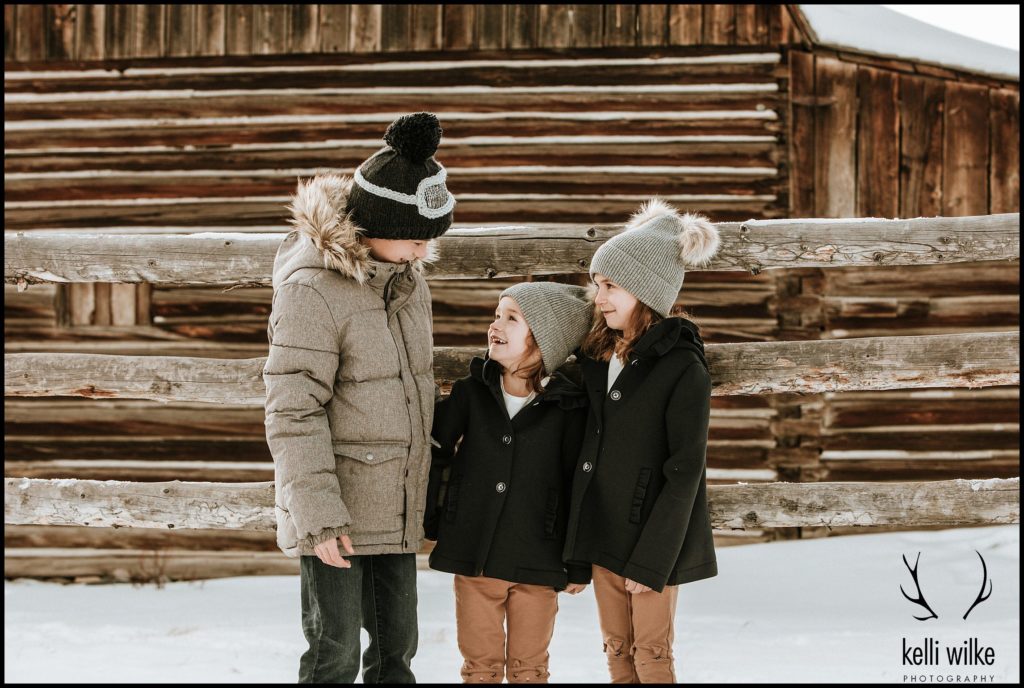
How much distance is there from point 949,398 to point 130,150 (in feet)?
18.5

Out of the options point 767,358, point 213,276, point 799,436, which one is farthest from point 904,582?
point 213,276

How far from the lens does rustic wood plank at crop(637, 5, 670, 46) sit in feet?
18.2

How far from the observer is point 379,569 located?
2656 millimetres

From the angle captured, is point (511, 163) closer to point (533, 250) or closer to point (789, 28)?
point (789, 28)

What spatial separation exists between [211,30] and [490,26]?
1.82 metres

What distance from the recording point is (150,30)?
5781 millimetres

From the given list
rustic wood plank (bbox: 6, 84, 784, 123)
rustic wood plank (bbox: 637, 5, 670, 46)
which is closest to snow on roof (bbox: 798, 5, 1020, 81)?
rustic wood plank (bbox: 6, 84, 784, 123)

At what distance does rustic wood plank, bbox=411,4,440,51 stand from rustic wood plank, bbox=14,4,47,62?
8.13 feet

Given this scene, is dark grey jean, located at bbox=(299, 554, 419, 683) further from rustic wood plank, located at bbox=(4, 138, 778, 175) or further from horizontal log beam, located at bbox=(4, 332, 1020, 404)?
rustic wood plank, located at bbox=(4, 138, 778, 175)

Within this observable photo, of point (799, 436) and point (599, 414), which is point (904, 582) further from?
point (599, 414)

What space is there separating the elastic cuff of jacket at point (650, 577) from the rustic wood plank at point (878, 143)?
3.87 meters

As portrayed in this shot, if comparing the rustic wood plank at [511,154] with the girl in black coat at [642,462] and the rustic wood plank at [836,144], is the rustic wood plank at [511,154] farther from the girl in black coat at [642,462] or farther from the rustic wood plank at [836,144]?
the girl in black coat at [642,462]

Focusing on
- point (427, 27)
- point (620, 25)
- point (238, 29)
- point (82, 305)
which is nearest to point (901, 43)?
point (620, 25)

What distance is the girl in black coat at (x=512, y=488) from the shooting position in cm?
269
